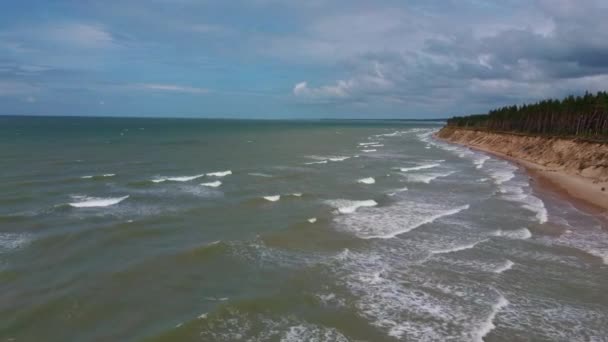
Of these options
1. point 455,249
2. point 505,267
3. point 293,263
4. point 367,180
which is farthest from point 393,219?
point 367,180

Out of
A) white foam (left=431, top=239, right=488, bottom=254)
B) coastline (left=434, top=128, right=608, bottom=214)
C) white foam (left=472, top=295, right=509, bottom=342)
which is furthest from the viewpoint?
coastline (left=434, top=128, right=608, bottom=214)

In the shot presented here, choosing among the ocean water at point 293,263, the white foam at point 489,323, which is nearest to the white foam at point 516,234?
the ocean water at point 293,263

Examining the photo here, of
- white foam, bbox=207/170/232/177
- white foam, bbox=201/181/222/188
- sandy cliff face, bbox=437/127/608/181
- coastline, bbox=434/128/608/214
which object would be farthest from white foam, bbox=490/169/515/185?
white foam, bbox=207/170/232/177

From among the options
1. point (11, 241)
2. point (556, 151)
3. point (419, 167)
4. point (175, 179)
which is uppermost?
point (556, 151)

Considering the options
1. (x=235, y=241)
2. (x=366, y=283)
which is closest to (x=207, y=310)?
(x=366, y=283)

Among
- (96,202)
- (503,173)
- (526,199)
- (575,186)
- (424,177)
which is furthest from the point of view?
(503,173)

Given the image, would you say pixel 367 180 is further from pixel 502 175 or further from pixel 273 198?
pixel 502 175

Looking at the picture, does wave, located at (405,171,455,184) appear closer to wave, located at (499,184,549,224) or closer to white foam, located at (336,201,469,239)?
wave, located at (499,184,549,224)

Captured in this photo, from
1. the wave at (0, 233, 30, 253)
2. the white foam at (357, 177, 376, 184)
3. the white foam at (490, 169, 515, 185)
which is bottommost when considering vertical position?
the white foam at (490, 169, 515, 185)
